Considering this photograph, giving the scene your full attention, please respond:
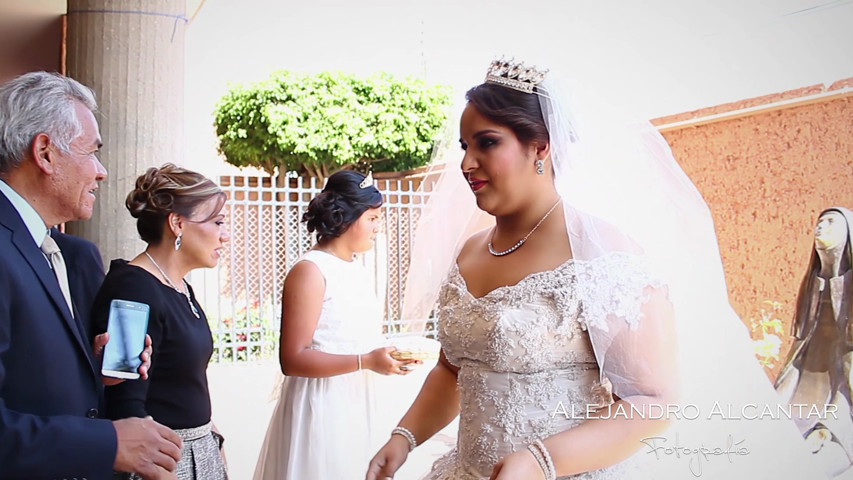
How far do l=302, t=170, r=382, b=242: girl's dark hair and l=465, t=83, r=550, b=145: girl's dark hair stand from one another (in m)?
1.66

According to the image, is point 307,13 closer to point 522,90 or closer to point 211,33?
point 211,33

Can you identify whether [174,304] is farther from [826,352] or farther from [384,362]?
[826,352]

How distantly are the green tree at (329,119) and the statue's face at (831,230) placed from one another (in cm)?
1149

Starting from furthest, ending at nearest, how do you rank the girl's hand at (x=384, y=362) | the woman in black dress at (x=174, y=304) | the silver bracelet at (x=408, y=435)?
the girl's hand at (x=384, y=362)
the woman in black dress at (x=174, y=304)
the silver bracelet at (x=408, y=435)

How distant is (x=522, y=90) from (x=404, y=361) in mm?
1653

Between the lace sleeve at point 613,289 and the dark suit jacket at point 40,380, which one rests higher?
the lace sleeve at point 613,289

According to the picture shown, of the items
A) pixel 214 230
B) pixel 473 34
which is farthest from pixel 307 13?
pixel 214 230

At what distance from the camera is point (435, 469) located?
7.36ft

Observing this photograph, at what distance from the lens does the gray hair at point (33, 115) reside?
1947 mm

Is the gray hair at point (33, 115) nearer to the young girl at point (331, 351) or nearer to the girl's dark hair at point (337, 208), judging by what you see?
the young girl at point (331, 351)

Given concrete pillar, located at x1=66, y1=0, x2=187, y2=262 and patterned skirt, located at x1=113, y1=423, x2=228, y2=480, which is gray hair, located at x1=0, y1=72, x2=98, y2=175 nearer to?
patterned skirt, located at x1=113, y1=423, x2=228, y2=480

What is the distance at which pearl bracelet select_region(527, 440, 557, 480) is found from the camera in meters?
1.79

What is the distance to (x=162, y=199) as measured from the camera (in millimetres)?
2750

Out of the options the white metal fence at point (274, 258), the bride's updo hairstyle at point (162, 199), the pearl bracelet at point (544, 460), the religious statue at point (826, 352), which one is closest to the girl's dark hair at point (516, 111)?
the pearl bracelet at point (544, 460)
